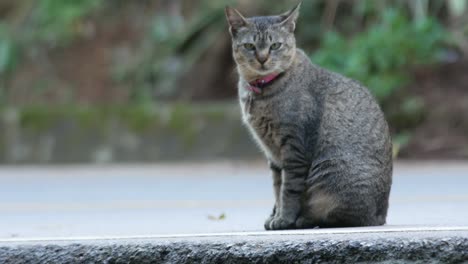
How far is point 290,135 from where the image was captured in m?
4.71

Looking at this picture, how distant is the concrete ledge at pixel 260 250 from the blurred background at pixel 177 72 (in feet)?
20.2

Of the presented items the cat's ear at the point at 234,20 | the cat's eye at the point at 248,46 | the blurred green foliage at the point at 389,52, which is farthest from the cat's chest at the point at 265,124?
the blurred green foliage at the point at 389,52

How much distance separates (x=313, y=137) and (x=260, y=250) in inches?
42.2

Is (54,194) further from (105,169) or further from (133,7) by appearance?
(133,7)

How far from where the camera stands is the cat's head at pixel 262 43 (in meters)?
4.94

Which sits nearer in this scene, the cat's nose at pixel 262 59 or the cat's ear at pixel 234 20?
the cat's nose at pixel 262 59

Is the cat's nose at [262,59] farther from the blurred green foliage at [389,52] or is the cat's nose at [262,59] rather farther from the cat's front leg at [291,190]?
the blurred green foliage at [389,52]

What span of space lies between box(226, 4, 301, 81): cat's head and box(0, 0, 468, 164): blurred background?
16.4 feet

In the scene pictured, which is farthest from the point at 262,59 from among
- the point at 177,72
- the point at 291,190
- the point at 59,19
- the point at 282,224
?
the point at 59,19

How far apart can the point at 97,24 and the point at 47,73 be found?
0.91m

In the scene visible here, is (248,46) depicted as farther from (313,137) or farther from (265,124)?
(313,137)

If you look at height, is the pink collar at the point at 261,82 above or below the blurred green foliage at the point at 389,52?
below

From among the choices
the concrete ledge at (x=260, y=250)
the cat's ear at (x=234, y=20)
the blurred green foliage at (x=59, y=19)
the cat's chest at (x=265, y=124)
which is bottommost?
the concrete ledge at (x=260, y=250)

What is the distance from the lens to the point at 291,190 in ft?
15.5
